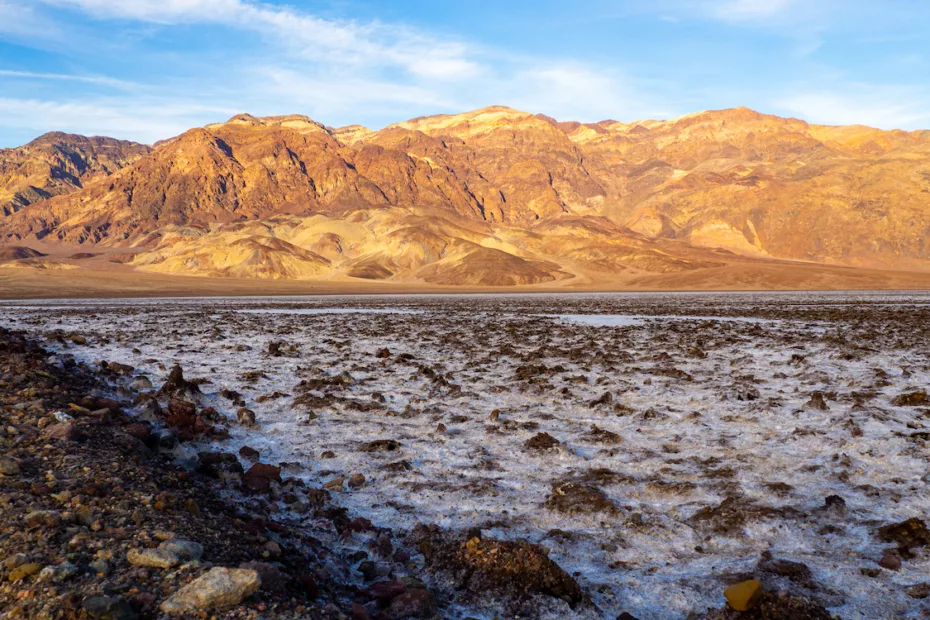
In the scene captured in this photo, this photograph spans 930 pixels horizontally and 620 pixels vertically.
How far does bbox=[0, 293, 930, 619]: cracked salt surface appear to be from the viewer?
4.31m

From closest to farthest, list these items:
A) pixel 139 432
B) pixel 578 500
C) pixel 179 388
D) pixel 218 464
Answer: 1. pixel 578 500
2. pixel 218 464
3. pixel 139 432
4. pixel 179 388

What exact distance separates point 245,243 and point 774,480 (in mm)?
138105

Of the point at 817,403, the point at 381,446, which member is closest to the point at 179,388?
the point at 381,446

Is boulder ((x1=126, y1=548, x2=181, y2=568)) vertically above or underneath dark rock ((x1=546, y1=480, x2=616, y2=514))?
above

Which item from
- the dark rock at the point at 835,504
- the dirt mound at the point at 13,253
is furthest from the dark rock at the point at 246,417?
the dirt mound at the point at 13,253

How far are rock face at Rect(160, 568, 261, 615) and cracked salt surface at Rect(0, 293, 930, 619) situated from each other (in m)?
2.09

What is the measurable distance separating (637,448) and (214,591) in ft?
16.6

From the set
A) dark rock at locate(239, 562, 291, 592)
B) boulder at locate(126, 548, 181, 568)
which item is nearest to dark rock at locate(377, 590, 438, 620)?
dark rock at locate(239, 562, 291, 592)

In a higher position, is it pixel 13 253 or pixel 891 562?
pixel 13 253

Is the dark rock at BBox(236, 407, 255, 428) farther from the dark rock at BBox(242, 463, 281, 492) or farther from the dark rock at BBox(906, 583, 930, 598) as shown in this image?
the dark rock at BBox(906, 583, 930, 598)

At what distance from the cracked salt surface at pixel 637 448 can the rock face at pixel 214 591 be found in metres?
2.09

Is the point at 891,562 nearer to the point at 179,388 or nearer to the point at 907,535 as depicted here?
the point at 907,535

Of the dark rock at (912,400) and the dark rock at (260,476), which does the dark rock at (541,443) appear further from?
the dark rock at (912,400)

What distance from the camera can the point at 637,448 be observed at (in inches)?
276
